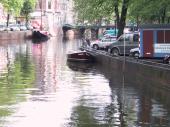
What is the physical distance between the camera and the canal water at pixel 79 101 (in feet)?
63.3

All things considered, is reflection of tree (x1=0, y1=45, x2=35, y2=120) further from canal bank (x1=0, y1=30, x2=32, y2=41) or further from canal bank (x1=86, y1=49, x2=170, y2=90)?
canal bank (x1=0, y1=30, x2=32, y2=41)

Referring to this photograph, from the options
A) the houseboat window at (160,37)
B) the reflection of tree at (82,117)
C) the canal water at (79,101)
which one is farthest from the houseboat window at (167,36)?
the reflection of tree at (82,117)

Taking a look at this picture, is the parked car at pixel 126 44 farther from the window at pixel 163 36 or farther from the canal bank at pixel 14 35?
the canal bank at pixel 14 35

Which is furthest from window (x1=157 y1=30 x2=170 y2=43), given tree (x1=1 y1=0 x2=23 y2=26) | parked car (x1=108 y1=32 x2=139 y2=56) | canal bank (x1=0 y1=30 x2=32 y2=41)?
canal bank (x1=0 y1=30 x2=32 y2=41)

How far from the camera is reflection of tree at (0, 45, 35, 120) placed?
75.9 ft

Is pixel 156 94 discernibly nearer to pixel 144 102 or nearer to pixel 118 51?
pixel 144 102

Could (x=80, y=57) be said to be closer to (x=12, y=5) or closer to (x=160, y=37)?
(x=160, y=37)

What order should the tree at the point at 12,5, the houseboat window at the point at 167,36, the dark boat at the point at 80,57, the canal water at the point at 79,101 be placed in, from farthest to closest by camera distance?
1. the tree at the point at 12,5
2. the dark boat at the point at 80,57
3. the houseboat window at the point at 167,36
4. the canal water at the point at 79,101

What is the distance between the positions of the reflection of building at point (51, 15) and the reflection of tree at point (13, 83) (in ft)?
335

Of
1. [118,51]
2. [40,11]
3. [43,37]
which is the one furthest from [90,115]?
[40,11]

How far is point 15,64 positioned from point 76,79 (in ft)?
43.3

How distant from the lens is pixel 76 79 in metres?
34.2

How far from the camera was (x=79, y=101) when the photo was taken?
24.0 meters

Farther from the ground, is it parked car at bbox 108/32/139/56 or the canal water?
parked car at bbox 108/32/139/56
